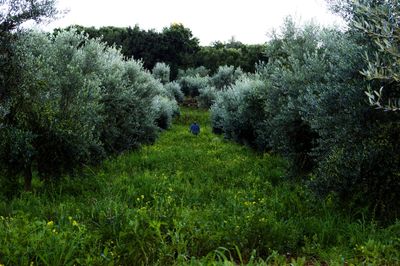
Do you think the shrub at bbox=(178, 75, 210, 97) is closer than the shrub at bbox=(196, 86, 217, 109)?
No

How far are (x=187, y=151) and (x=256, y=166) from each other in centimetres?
408

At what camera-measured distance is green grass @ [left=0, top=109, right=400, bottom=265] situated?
554 cm

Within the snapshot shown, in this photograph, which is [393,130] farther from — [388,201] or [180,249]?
[180,249]

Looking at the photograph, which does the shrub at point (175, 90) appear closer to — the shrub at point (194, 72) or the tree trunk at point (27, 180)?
the shrub at point (194, 72)

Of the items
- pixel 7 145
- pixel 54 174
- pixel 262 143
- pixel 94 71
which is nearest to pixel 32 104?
pixel 7 145

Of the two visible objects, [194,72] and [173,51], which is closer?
[194,72]

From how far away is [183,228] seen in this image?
21.8 feet

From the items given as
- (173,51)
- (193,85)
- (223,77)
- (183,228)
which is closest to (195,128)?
(183,228)

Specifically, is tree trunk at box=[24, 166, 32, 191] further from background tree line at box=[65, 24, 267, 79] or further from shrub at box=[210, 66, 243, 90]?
background tree line at box=[65, 24, 267, 79]

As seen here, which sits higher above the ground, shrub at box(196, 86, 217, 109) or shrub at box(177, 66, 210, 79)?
shrub at box(177, 66, 210, 79)

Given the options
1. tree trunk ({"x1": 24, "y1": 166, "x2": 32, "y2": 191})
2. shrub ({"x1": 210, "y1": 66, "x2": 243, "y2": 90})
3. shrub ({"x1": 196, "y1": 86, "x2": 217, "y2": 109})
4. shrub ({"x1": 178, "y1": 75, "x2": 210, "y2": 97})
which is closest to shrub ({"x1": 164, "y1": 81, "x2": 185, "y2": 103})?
shrub ({"x1": 196, "y1": 86, "x2": 217, "y2": 109})

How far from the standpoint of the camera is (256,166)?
14.5 meters

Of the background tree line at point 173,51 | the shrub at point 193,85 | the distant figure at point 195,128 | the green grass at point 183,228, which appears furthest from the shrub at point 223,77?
the green grass at point 183,228

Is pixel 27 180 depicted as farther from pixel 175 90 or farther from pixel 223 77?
pixel 223 77
